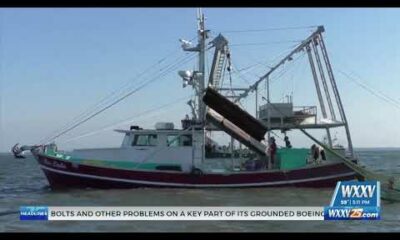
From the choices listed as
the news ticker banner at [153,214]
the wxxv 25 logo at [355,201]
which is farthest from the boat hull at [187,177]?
the wxxv 25 logo at [355,201]

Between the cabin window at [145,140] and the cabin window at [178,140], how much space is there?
65 centimetres

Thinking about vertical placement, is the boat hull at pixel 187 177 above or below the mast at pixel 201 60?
below

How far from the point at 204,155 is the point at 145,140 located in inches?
110

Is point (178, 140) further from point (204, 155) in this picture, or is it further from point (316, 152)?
point (316, 152)

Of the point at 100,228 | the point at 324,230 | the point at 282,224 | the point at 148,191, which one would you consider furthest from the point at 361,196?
the point at 148,191

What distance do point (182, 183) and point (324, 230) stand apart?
432 inches

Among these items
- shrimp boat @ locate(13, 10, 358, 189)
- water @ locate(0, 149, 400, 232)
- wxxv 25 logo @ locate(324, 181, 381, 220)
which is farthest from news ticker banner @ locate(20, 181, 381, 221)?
shrimp boat @ locate(13, 10, 358, 189)

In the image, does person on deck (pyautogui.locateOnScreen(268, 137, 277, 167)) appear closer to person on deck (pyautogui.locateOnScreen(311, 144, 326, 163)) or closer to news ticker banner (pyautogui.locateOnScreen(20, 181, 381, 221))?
person on deck (pyautogui.locateOnScreen(311, 144, 326, 163))

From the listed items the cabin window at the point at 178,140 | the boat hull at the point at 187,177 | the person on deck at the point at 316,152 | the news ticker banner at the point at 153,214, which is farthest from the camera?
the person on deck at the point at 316,152

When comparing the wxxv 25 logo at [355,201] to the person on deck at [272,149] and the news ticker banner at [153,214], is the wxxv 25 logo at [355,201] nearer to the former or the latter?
the news ticker banner at [153,214]

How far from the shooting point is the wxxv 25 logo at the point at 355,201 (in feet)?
34.5

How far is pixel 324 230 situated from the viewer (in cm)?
1427

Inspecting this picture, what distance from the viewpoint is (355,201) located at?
1049 cm

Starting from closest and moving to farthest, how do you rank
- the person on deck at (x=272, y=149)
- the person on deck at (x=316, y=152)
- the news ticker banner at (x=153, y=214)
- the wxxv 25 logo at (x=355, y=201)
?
the wxxv 25 logo at (x=355, y=201) < the news ticker banner at (x=153, y=214) < the person on deck at (x=272, y=149) < the person on deck at (x=316, y=152)
